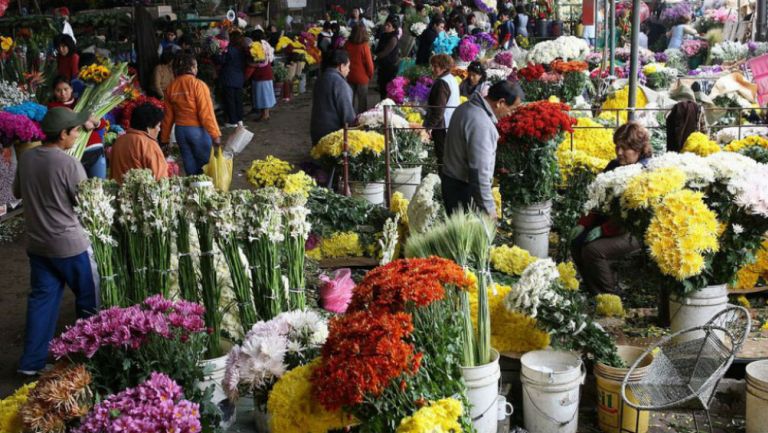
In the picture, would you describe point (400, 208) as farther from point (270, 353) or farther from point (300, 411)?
point (300, 411)

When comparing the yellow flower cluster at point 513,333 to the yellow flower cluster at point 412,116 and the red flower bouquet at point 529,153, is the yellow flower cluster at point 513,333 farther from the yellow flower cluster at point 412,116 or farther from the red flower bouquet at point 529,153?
the yellow flower cluster at point 412,116

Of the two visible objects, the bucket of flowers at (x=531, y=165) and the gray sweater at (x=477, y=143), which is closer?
the gray sweater at (x=477, y=143)

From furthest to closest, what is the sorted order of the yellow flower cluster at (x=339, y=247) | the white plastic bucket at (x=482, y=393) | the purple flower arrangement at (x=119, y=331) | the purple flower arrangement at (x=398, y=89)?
the purple flower arrangement at (x=398, y=89) < the yellow flower cluster at (x=339, y=247) < the white plastic bucket at (x=482, y=393) < the purple flower arrangement at (x=119, y=331)

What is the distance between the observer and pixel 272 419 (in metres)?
3.09

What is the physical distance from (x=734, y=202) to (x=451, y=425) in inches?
98.5

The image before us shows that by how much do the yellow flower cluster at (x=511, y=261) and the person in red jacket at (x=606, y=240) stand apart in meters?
0.35

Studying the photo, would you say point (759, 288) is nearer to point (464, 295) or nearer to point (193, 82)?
point (464, 295)

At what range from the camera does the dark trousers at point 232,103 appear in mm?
13102

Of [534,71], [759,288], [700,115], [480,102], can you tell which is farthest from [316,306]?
[534,71]

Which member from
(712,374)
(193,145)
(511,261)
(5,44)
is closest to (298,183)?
(193,145)

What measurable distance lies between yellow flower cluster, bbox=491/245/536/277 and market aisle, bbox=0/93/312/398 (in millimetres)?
2862

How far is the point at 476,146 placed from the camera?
550 cm

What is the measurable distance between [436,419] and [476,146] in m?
2.88

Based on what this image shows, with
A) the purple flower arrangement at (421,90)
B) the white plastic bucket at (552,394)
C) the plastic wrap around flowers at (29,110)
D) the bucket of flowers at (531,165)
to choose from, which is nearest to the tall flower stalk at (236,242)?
the white plastic bucket at (552,394)
